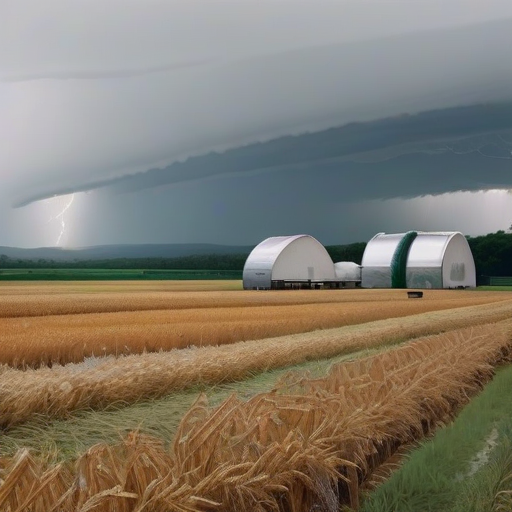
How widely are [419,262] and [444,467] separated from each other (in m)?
49.3

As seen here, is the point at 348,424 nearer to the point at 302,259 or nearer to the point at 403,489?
the point at 403,489

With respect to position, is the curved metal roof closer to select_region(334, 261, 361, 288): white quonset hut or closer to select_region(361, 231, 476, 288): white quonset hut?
select_region(334, 261, 361, 288): white quonset hut

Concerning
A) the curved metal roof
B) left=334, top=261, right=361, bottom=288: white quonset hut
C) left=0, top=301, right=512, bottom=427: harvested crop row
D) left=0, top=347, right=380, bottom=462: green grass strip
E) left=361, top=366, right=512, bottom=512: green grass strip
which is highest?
the curved metal roof

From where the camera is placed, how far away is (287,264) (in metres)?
52.1

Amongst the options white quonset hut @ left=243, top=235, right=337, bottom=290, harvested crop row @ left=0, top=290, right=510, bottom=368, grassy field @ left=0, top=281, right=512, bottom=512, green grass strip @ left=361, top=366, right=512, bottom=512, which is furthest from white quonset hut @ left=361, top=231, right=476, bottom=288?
green grass strip @ left=361, top=366, right=512, bottom=512

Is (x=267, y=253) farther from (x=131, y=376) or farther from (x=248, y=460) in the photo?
(x=248, y=460)

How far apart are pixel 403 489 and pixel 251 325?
12.6 meters

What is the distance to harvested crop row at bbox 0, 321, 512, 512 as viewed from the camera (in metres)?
3.52

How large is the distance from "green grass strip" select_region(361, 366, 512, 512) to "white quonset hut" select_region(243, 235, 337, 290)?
4122 cm

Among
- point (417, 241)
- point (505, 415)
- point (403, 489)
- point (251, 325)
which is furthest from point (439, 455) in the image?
point (417, 241)

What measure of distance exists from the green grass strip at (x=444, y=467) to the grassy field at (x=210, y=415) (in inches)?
6.7

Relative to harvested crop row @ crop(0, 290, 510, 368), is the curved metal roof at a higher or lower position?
higher

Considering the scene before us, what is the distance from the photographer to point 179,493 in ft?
12.1

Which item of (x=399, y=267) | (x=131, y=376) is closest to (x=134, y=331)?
(x=131, y=376)
